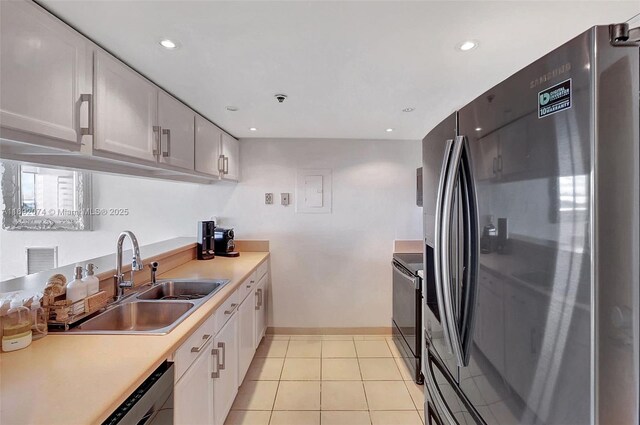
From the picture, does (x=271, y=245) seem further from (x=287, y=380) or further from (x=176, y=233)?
(x=287, y=380)

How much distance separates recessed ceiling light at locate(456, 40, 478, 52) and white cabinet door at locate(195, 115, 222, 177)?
1928 millimetres

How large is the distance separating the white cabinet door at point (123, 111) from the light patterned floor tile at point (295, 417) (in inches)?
75.1

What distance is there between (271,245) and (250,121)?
142cm

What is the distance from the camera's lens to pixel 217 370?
173 centimetres

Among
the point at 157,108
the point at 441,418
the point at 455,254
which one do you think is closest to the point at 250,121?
the point at 157,108

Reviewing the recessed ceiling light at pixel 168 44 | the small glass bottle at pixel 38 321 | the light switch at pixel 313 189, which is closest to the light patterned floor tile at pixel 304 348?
the light switch at pixel 313 189

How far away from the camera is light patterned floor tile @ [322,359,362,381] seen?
259cm

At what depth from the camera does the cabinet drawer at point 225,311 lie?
1.75 metres

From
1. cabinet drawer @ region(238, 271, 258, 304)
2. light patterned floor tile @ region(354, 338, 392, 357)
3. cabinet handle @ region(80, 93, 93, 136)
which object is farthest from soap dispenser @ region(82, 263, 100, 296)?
light patterned floor tile @ region(354, 338, 392, 357)

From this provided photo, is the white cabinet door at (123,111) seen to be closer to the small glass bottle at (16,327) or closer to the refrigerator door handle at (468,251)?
the small glass bottle at (16,327)

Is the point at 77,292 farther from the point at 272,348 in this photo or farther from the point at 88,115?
the point at 272,348

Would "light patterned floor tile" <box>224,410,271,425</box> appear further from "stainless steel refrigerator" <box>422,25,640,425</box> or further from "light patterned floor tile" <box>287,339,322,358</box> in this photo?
"stainless steel refrigerator" <box>422,25,640,425</box>

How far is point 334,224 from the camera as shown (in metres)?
3.47

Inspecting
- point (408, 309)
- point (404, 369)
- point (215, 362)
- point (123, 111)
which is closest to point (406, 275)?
point (408, 309)
